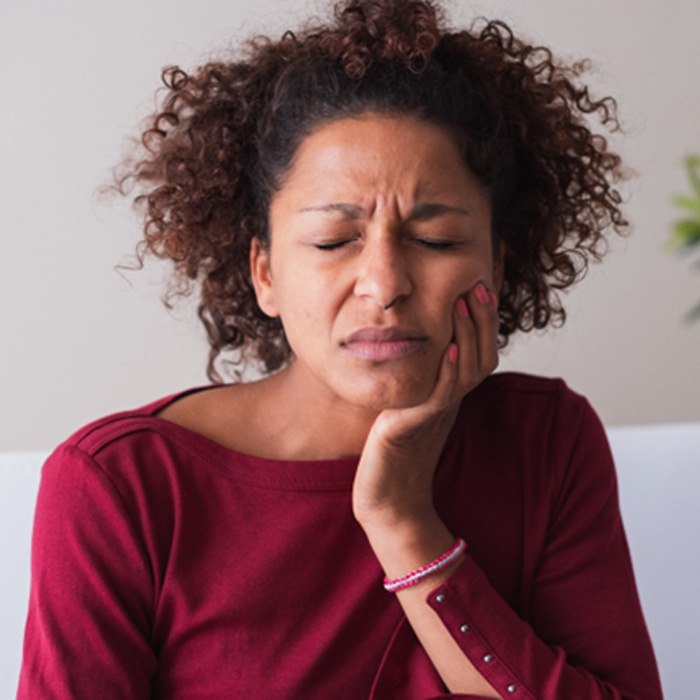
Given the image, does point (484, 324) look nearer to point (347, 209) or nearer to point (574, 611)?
point (347, 209)

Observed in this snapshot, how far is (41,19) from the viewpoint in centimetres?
237

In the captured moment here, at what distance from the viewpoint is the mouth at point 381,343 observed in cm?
135

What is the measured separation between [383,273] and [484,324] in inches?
6.1

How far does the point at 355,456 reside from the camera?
1563 millimetres

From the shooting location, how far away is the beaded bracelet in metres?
1.46

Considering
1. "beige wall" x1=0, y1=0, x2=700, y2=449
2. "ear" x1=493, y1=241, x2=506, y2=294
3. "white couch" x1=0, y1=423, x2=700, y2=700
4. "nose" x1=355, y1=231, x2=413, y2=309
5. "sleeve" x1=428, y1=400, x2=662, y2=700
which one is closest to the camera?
"nose" x1=355, y1=231, x2=413, y2=309

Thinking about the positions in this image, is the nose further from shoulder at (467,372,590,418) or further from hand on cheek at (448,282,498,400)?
shoulder at (467,372,590,418)

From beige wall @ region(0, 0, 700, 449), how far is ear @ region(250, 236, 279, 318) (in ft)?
2.86

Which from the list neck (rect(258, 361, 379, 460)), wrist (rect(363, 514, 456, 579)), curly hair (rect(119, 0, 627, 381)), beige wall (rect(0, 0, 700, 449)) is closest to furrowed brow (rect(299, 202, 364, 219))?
curly hair (rect(119, 0, 627, 381))

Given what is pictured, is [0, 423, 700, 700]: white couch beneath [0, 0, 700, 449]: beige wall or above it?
beneath

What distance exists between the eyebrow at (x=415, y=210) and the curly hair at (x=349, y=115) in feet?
0.28

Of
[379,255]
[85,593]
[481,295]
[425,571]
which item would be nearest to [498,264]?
[481,295]

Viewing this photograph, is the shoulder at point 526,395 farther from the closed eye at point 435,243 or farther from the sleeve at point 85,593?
the sleeve at point 85,593

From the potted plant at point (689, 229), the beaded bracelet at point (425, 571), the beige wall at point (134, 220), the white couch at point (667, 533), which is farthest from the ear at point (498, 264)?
the potted plant at point (689, 229)
